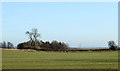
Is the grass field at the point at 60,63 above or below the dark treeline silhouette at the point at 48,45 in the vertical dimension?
below

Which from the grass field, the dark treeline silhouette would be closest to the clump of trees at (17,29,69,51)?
the dark treeline silhouette

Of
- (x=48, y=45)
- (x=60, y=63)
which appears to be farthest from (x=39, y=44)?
→ (x=60, y=63)

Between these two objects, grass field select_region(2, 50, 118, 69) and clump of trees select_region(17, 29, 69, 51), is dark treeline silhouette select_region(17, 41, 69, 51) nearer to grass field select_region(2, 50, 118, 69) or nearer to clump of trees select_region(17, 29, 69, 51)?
clump of trees select_region(17, 29, 69, 51)

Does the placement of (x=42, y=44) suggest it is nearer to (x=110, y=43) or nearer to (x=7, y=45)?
(x=7, y=45)

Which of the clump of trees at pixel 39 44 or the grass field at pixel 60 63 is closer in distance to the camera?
the grass field at pixel 60 63

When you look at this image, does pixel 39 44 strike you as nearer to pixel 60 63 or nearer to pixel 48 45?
A: pixel 48 45

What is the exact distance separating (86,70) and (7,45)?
47.2 m

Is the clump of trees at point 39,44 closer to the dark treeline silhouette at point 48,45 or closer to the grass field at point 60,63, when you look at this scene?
the dark treeline silhouette at point 48,45

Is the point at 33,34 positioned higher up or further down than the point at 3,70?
higher up

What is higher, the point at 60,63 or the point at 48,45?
the point at 48,45

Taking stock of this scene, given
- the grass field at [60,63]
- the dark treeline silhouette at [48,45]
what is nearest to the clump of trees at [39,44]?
the dark treeline silhouette at [48,45]

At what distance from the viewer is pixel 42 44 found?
2477 inches

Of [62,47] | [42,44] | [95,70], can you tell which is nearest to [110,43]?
[62,47]

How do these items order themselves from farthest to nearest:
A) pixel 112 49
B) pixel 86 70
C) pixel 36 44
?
pixel 36 44 → pixel 112 49 → pixel 86 70
